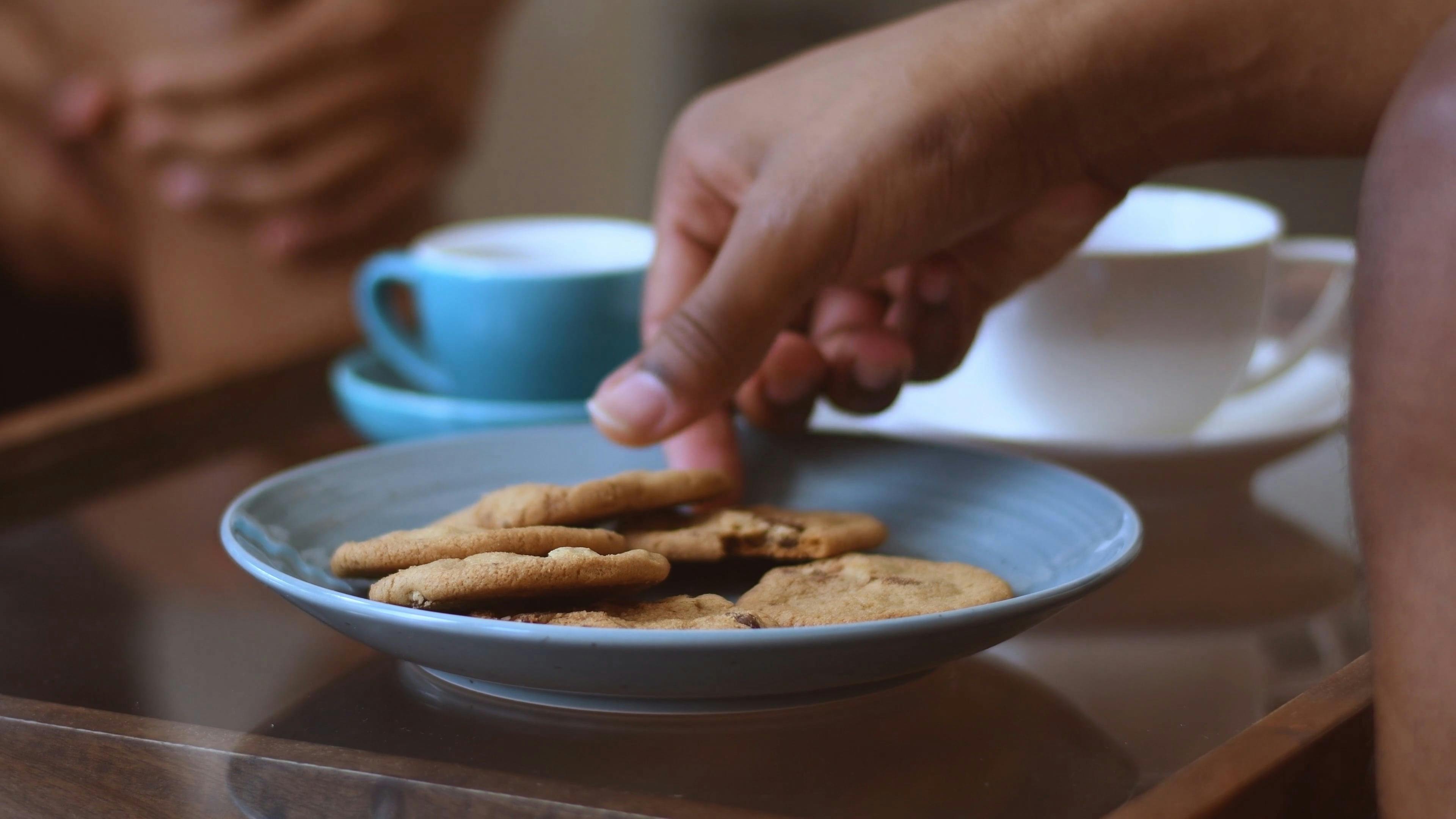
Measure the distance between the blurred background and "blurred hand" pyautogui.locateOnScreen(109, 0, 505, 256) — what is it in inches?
2.8

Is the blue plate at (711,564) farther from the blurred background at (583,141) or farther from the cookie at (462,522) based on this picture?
the blurred background at (583,141)

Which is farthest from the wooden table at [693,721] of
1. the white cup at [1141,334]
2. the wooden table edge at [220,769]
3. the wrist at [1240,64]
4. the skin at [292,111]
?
the skin at [292,111]

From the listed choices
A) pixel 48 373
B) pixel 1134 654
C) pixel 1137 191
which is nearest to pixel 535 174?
pixel 48 373

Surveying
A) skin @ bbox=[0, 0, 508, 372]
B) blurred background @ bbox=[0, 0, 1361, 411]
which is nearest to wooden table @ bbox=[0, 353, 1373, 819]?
skin @ bbox=[0, 0, 508, 372]

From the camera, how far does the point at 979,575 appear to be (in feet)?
1.62

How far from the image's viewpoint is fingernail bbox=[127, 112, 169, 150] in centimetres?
129

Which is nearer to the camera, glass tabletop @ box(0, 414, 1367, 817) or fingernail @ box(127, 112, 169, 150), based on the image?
glass tabletop @ box(0, 414, 1367, 817)

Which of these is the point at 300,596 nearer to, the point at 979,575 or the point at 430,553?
the point at 430,553

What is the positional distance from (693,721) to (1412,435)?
25 cm

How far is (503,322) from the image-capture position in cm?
85

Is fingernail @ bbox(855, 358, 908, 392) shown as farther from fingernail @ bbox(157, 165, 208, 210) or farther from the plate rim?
fingernail @ bbox(157, 165, 208, 210)

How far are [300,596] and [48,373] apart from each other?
150 cm

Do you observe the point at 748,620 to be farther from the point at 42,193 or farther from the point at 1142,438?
the point at 42,193

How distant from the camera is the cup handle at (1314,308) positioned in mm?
831
